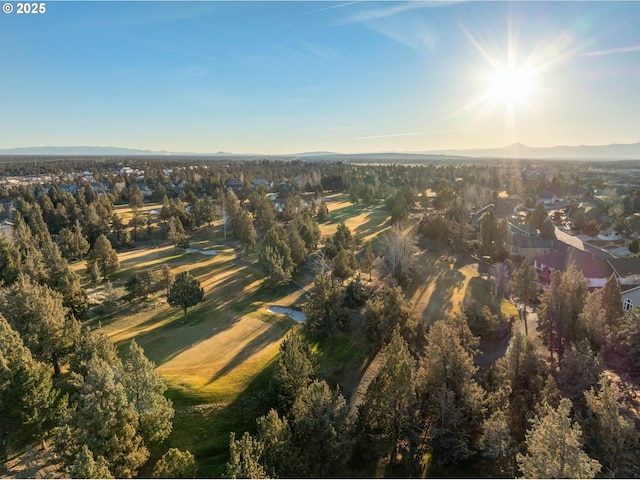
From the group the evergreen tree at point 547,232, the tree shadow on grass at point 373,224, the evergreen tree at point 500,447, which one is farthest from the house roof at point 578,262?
the evergreen tree at point 500,447

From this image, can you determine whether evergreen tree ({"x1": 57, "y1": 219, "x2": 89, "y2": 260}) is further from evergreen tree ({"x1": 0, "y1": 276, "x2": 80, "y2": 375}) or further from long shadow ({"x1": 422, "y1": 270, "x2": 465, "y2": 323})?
long shadow ({"x1": 422, "y1": 270, "x2": 465, "y2": 323})

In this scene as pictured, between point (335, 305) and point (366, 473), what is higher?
point (335, 305)

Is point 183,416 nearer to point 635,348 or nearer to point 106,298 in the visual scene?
point 106,298

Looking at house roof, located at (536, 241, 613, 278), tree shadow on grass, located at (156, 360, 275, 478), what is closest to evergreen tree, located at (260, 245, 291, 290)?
tree shadow on grass, located at (156, 360, 275, 478)

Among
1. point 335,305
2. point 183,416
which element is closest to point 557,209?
point 335,305

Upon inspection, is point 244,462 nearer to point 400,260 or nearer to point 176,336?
point 176,336

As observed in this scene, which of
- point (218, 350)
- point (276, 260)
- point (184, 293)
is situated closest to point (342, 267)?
point (276, 260)
